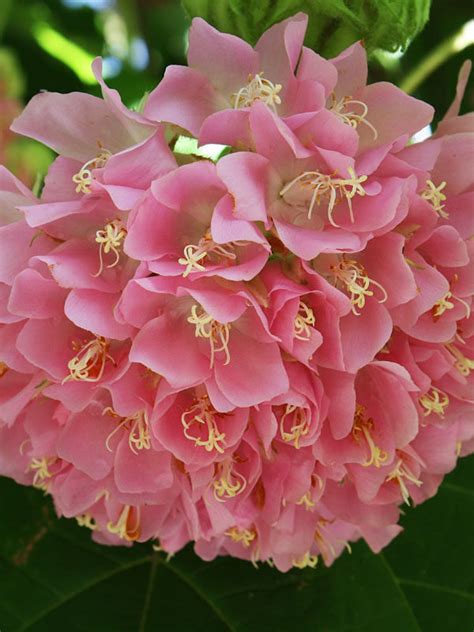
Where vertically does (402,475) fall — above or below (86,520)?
above

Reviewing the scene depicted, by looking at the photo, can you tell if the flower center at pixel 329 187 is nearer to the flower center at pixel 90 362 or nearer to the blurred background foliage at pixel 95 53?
the flower center at pixel 90 362

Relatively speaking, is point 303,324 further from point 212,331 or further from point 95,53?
point 95,53

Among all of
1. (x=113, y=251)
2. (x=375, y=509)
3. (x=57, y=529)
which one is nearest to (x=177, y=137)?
(x=113, y=251)

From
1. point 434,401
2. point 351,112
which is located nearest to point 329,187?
point 351,112

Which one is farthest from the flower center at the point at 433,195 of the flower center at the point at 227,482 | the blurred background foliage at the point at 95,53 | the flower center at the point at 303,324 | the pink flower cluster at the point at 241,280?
the blurred background foliage at the point at 95,53

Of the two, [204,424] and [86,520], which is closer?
[204,424]

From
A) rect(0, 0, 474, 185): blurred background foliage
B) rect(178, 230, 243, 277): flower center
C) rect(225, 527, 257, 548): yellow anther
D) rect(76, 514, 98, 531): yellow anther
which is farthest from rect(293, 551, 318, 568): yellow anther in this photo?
rect(0, 0, 474, 185): blurred background foliage

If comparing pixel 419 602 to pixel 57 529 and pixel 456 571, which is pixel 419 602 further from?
pixel 57 529

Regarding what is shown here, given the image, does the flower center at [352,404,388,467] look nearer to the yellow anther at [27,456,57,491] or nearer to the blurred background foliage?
the yellow anther at [27,456,57,491]
